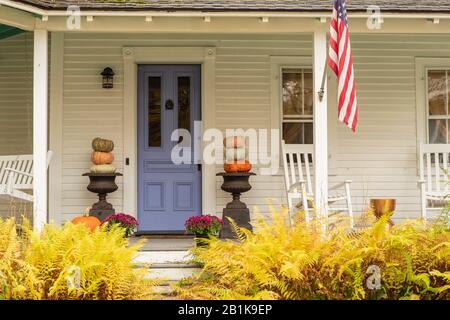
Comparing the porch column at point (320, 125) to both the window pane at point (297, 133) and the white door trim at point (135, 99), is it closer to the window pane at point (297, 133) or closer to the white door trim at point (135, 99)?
the window pane at point (297, 133)

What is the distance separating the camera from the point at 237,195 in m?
7.36

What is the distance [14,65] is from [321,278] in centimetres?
552

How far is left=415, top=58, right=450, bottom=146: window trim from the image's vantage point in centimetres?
790

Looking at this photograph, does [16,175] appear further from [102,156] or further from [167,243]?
[167,243]

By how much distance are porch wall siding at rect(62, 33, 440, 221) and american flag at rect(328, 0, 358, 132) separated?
96.8 inches

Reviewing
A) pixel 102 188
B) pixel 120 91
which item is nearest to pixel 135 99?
pixel 120 91

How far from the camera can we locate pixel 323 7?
584 centimetres

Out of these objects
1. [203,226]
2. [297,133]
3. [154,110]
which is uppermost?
[154,110]

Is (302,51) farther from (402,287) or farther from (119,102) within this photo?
(402,287)

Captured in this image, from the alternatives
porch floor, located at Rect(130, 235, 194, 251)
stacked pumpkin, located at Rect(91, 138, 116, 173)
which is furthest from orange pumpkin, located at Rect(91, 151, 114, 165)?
porch floor, located at Rect(130, 235, 194, 251)

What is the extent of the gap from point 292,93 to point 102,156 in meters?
2.63

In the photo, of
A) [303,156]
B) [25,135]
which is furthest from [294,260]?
[25,135]

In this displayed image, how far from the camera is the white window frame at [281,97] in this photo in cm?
778

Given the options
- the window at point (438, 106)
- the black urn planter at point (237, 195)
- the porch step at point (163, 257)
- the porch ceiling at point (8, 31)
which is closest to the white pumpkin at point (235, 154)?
the black urn planter at point (237, 195)
